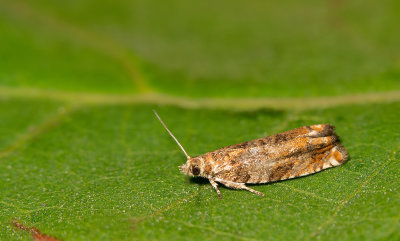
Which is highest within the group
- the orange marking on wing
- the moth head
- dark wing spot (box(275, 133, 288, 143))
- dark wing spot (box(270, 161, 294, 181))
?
the orange marking on wing

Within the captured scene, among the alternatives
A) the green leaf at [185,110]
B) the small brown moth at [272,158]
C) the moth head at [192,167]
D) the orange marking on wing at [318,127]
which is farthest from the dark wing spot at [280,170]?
the moth head at [192,167]

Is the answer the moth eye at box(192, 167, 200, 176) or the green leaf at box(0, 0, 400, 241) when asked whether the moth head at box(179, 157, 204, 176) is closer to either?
the moth eye at box(192, 167, 200, 176)

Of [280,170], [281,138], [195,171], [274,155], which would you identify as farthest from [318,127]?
[195,171]

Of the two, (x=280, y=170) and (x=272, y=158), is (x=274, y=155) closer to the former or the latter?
(x=272, y=158)

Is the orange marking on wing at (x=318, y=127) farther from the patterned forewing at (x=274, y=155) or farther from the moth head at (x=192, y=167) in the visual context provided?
the moth head at (x=192, y=167)

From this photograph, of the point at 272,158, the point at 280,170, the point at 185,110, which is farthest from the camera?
the point at 185,110

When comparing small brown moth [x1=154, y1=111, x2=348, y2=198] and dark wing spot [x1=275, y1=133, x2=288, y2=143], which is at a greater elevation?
dark wing spot [x1=275, y1=133, x2=288, y2=143]

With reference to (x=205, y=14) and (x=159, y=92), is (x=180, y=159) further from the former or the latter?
(x=205, y=14)

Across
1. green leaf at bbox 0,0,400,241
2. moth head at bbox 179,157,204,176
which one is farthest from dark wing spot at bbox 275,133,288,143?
moth head at bbox 179,157,204,176
